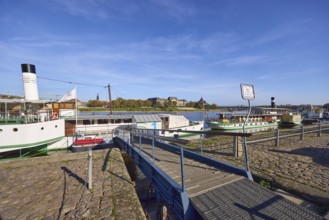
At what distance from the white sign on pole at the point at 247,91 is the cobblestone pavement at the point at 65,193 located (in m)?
5.05

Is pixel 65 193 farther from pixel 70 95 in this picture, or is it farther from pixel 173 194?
pixel 70 95

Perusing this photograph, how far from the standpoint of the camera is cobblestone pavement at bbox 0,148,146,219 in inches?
161

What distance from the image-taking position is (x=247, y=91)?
6617 mm

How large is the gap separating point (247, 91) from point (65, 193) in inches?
276

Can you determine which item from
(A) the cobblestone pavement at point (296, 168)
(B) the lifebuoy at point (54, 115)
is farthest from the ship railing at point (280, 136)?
(B) the lifebuoy at point (54, 115)

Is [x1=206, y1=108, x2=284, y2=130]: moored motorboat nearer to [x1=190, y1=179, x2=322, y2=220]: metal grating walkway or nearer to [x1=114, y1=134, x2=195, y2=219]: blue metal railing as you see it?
[x1=114, y1=134, x2=195, y2=219]: blue metal railing

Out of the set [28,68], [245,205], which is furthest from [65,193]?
[28,68]

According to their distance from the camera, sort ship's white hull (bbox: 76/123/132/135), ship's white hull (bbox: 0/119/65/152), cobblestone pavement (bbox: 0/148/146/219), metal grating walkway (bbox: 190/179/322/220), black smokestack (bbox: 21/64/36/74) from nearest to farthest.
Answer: metal grating walkway (bbox: 190/179/322/220) < cobblestone pavement (bbox: 0/148/146/219) < ship's white hull (bbox: 0/119/65/152) < black smokestack (bbox: 21/64/36/74) < ship's white hull (bbox: 76/123/132/135)

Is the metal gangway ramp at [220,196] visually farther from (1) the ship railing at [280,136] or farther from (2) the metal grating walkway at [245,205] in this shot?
(1) the ship railing at [280,136]

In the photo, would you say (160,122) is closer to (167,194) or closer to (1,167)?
(1,167)

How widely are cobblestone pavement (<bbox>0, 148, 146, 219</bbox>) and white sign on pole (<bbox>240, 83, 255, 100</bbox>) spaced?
5050mm

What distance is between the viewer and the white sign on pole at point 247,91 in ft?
20.9

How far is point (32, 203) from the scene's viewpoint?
459 centimetres

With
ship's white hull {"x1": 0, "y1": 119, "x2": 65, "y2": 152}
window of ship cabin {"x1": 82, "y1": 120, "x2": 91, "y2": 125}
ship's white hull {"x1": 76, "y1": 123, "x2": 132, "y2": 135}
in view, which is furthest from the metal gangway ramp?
window of ship cabin {"x1": 82, "y1": 120, "x2": 91, "y2": 125}
